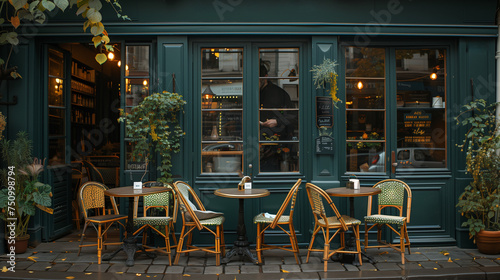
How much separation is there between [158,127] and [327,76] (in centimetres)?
257

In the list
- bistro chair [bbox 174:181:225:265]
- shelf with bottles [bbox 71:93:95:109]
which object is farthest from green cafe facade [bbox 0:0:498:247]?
shelf with bottles [bbox 71:93:95:109]

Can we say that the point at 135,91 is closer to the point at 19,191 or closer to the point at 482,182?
the point at 19,191

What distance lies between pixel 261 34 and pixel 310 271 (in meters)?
3.46

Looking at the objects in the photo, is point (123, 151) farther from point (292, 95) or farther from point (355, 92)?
point (355, 92)

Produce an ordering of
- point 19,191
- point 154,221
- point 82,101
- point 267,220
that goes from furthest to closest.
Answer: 1. point 82,101
2. point 19,191
3. point 154,221
4. point 267,220

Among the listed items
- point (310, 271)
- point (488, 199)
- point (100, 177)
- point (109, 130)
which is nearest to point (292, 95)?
point (310, 271)

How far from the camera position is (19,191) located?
236 inches

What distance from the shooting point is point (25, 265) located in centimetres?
555

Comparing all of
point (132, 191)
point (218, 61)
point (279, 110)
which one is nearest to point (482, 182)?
point (279, 110)

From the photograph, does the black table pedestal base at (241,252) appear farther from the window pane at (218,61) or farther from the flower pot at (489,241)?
the flower pot at (489,241)

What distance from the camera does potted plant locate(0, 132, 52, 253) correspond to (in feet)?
19.3

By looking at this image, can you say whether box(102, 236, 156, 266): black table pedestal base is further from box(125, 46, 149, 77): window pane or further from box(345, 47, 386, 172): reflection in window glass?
box(345, 47, 386, 172): reflection in window glass

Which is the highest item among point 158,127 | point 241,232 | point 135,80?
point 135,80

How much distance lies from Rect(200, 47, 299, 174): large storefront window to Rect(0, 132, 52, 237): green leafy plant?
7.63 ft
